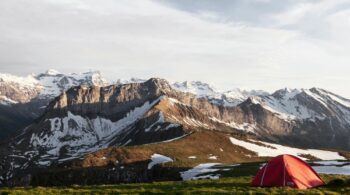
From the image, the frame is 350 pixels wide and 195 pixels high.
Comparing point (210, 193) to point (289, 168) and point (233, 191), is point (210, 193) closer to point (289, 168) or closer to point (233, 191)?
point (233, 191)

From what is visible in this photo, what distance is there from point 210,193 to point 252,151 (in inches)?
Answer: 6371

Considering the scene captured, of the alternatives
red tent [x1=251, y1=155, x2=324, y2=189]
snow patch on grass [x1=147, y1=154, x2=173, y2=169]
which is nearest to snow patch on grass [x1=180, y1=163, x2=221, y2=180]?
snow patch on grass [x1=147, y1=154, x2=173, y2=169]

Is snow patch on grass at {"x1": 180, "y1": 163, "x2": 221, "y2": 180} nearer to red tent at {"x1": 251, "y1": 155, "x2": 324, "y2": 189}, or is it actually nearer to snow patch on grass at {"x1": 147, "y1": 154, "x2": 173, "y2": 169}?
snow patch on grass at {"x1": 147, "y1": 154, "x2": 173, "y2": 169}

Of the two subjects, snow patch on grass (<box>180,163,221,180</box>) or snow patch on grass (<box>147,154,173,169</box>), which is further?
snow patch on grass (<box>147,154,173,169</box>)

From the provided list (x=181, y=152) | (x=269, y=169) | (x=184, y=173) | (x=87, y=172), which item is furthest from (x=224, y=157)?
(x=269, y=169)

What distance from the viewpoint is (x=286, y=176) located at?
42.8 meters

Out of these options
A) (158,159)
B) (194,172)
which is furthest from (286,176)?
(158,159)

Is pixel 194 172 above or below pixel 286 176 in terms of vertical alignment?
below

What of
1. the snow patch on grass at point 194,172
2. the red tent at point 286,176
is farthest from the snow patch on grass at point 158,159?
the red tent at point 286,176

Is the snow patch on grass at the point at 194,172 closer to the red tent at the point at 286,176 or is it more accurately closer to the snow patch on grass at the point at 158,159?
the snow patch on grass at the point at 158,159

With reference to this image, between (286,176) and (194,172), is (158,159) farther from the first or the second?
(286,176)

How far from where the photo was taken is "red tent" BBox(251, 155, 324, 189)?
140 feet

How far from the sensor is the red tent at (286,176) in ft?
140

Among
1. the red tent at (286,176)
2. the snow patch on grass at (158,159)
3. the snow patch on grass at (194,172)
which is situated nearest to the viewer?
the red tent at (286,176)
